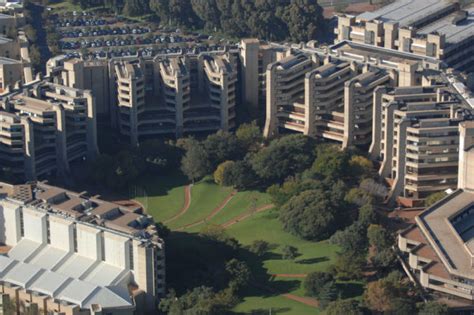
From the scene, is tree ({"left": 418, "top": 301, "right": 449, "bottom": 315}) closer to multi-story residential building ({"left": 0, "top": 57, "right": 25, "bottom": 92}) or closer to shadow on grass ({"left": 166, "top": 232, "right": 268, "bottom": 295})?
shadow on grass ({"left": 166, "top": 232, "right": 268, "bottom": 295})

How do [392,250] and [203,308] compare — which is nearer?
[203,308]

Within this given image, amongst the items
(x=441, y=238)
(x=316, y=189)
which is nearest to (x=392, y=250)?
(x=441, y=238)

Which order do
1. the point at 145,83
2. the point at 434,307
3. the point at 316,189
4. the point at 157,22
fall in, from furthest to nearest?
1. the point at 157,22
2. the point at 145,83
3. the point at 316,189
4. the point at 434,307

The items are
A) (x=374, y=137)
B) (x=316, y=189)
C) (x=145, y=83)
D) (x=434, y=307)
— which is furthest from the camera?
(x=145, y=83)

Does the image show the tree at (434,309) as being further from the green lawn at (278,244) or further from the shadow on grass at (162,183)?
the shadow on grass at (162,183)

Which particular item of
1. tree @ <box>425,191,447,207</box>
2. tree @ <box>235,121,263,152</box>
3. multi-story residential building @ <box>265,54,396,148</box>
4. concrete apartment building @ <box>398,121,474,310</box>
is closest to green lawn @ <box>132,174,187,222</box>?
tree @ <box>235,121,263,152</box>

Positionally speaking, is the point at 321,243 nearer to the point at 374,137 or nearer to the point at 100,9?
the point at 374,137

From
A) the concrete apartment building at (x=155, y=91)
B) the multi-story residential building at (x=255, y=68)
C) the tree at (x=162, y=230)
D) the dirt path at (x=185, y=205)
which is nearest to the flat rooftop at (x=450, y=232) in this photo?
the tree at (x=162, y=230)
